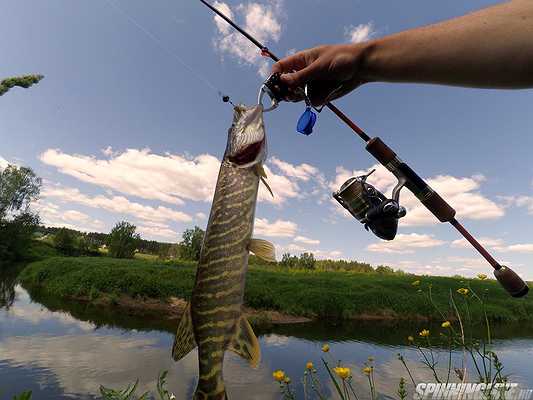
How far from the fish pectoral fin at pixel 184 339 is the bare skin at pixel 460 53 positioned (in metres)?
1.86

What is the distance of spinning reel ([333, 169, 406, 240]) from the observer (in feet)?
9.18

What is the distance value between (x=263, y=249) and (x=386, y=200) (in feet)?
3.41

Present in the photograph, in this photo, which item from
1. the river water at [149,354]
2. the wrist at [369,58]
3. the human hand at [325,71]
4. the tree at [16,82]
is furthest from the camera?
the river water at [149,354]

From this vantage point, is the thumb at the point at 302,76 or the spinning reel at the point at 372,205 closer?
the thumb at the point at 302,76

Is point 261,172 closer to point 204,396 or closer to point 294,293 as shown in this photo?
point 204,396

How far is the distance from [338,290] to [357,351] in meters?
8.89

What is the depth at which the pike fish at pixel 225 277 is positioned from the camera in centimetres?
237

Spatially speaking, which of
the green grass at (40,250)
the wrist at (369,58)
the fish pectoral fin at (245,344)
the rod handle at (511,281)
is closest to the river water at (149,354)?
the rod handle at (511,281)

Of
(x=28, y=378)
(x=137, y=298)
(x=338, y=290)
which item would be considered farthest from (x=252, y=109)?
(x=338, y=290)

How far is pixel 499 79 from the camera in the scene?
1.43m

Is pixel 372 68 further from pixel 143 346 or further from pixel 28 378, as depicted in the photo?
pixel 143 346

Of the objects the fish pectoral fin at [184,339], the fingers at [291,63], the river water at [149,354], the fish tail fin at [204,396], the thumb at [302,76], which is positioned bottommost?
the river water at [149,354]

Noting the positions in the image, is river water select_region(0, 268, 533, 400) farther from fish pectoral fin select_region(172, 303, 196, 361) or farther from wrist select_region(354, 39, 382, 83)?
wrist select_region(354, 39, 382, 83)

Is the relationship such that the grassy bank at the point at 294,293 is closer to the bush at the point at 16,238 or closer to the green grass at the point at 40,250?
the bush at the point at 16,238
